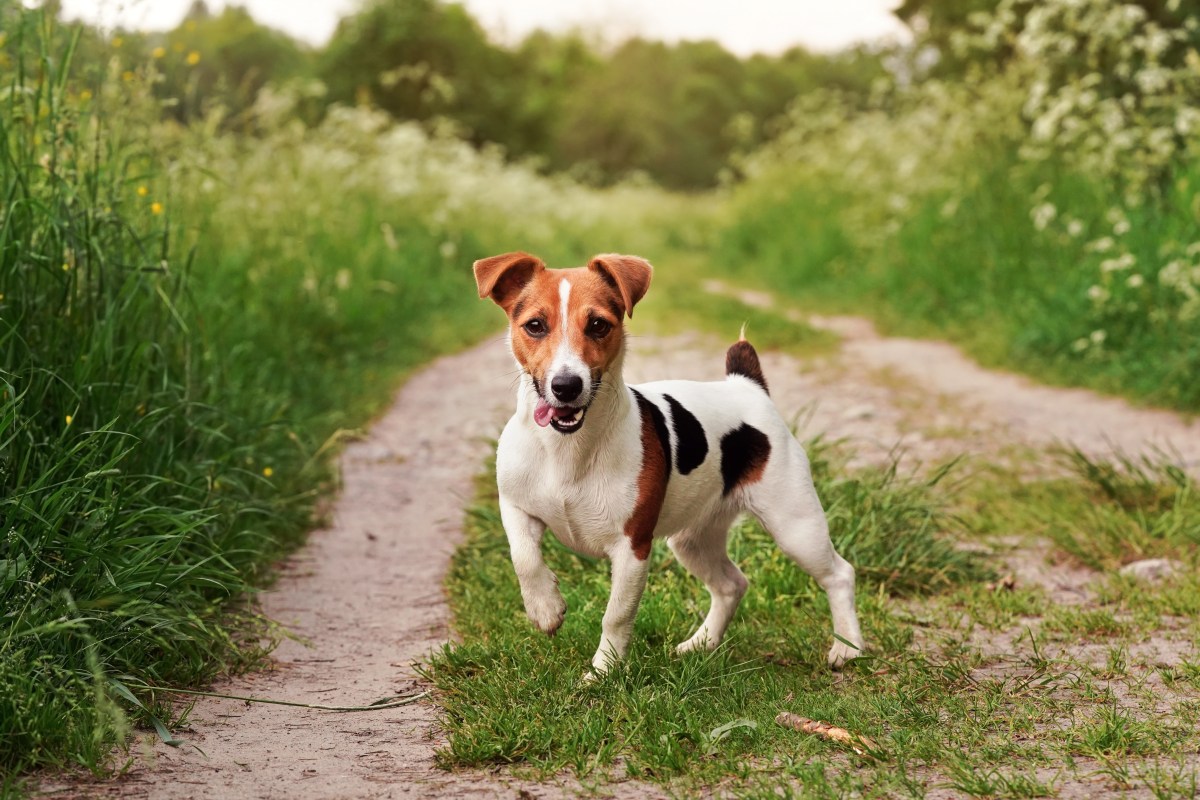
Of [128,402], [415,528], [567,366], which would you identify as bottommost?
[415,528]

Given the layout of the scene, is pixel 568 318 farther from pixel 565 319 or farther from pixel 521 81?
pixel 521 81

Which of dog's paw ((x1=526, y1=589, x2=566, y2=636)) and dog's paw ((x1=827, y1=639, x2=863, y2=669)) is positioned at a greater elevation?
dog's paw ((x1=526, y1=589, x2=566, y2=636))

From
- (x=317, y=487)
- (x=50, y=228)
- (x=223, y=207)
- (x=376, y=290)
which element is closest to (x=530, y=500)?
(x=50, y=228)

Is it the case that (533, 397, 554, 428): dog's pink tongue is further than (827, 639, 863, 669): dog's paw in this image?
No

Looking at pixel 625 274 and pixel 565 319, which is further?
pixel 625 274

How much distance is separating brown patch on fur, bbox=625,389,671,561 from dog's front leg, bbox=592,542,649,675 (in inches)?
1.4

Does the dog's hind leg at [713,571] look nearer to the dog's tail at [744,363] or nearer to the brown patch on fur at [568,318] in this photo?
the dog's tail at [744,363]

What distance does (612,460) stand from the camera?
342 centimetres

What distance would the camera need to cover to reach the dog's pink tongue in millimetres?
3268

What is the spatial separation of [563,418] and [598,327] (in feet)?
0.95

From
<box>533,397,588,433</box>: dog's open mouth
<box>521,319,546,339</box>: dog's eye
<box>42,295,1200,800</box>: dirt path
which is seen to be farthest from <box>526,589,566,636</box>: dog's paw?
<box>521,319,546,339</box>: dog's eye

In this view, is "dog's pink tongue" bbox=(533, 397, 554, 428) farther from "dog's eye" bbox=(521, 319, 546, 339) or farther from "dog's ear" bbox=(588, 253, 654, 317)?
"dog's ear" bbox=(588, 253, 654, 317)

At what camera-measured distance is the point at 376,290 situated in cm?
1041

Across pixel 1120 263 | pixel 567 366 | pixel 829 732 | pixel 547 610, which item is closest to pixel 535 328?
pixel 567 366
